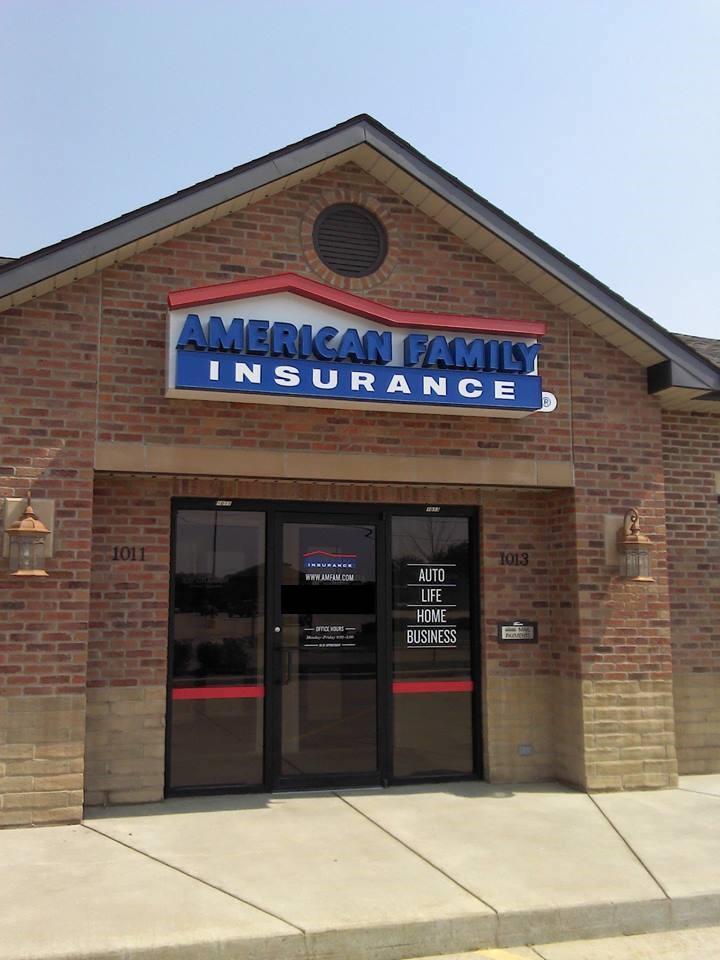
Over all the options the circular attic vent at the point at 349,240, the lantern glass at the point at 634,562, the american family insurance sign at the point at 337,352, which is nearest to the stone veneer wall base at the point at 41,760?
the american family insurance sign at the point at 337,352

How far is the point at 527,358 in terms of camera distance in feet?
28.2

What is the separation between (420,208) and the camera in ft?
29.8

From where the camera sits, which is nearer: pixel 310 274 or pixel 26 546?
pixel 26 546

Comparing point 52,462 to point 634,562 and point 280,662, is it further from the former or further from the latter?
point 634,562

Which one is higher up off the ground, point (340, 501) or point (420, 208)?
point (420, 208)

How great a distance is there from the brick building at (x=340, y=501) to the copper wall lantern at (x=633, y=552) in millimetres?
91

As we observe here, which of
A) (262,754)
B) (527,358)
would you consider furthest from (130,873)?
(527,358)

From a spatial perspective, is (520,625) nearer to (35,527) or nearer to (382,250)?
(382,250)

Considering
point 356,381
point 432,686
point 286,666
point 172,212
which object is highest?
point 172,212

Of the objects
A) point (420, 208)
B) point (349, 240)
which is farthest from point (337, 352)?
point (420, 208)

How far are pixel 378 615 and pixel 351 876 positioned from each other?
307 cm

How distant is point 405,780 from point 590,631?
2.29 meters

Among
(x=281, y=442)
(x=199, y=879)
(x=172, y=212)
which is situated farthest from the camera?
(x=281, y=442)

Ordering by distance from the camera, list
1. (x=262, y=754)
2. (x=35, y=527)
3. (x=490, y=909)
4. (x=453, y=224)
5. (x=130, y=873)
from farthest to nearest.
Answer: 1. (x=453, y=224)
2. (x=262, y=754)
3. (x=35, y=527)
4. (x=130, y=873)
5. (x=490, y=909)
